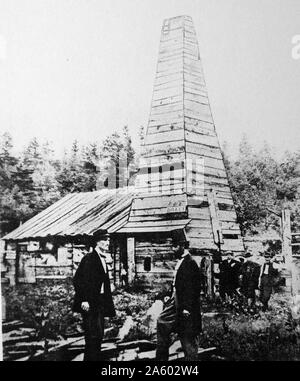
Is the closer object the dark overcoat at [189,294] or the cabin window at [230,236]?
the dark overcoat at [189,294]

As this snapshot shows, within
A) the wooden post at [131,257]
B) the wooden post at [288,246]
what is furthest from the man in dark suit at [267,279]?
the wooden post at [131,257]

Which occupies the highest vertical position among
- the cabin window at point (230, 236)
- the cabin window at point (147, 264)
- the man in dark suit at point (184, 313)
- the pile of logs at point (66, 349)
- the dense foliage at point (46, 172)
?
the dense foliage at point (46, 172)

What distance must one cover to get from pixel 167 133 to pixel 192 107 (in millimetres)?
325

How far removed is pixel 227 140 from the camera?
4301 mm

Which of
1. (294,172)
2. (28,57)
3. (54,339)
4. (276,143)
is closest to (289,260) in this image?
(294,172)

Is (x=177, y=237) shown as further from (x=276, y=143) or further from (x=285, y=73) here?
(x=285, y=73)

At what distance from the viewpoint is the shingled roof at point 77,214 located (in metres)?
4.48

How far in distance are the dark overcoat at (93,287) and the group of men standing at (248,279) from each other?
0.99m

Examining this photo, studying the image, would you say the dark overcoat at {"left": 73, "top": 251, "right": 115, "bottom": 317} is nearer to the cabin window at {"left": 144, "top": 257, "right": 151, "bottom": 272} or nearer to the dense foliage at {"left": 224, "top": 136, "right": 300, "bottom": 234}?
the cabin window at {"left": 144, "top": 257, "right": 151, "bottom": 272}

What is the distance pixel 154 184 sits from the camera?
4355mm

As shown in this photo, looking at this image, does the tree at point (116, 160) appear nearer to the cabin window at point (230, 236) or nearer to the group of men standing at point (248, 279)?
the cabin window at point (230, 236)

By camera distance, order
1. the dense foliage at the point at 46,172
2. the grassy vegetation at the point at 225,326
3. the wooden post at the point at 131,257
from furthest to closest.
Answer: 1. the dense foliage at the point at 46,172
2. the wooden post at the point at 131,257
3. the grassy vegetation at the point at 225,326

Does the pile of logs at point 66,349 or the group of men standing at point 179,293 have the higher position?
the group of men standing at point 179,293

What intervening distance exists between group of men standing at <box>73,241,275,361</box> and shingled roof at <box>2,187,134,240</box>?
0.35 metres
